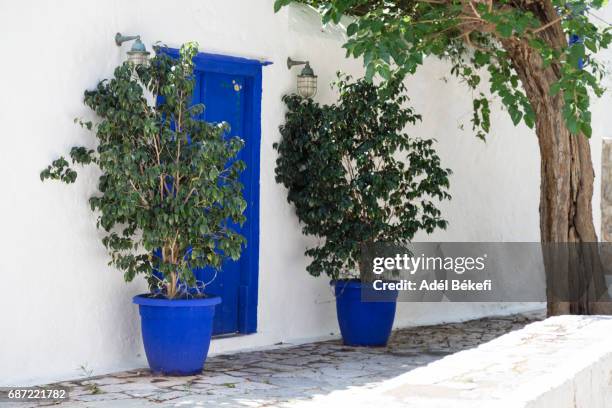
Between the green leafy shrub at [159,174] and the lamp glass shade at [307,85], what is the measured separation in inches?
61.5

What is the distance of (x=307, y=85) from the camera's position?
830cm

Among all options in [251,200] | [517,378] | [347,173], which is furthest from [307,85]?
[517,378]

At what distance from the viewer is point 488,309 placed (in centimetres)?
1091

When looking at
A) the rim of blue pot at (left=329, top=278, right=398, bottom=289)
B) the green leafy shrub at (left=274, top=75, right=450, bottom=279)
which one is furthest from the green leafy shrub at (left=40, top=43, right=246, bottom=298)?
the rim of blue pot at (left=329, top=278, right=398, bottom=289)

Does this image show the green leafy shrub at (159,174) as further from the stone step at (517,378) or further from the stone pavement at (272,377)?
the stone step at (517,378)

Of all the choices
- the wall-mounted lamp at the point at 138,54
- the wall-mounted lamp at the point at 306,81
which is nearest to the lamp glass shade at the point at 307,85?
the wall-mounted lamp at the point at 306,81

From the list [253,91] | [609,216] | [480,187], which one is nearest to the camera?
[253,91]

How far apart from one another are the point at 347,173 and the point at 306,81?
840 millimetres

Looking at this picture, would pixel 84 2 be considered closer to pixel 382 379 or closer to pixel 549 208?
pixel 382 379

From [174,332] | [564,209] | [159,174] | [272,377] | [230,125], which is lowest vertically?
[272,377]

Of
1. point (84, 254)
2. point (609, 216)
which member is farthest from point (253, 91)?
point (609, 216)

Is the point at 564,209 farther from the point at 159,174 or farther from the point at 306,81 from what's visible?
the point at 159,174

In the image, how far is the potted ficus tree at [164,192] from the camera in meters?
6.57

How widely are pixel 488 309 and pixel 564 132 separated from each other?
3.02m
